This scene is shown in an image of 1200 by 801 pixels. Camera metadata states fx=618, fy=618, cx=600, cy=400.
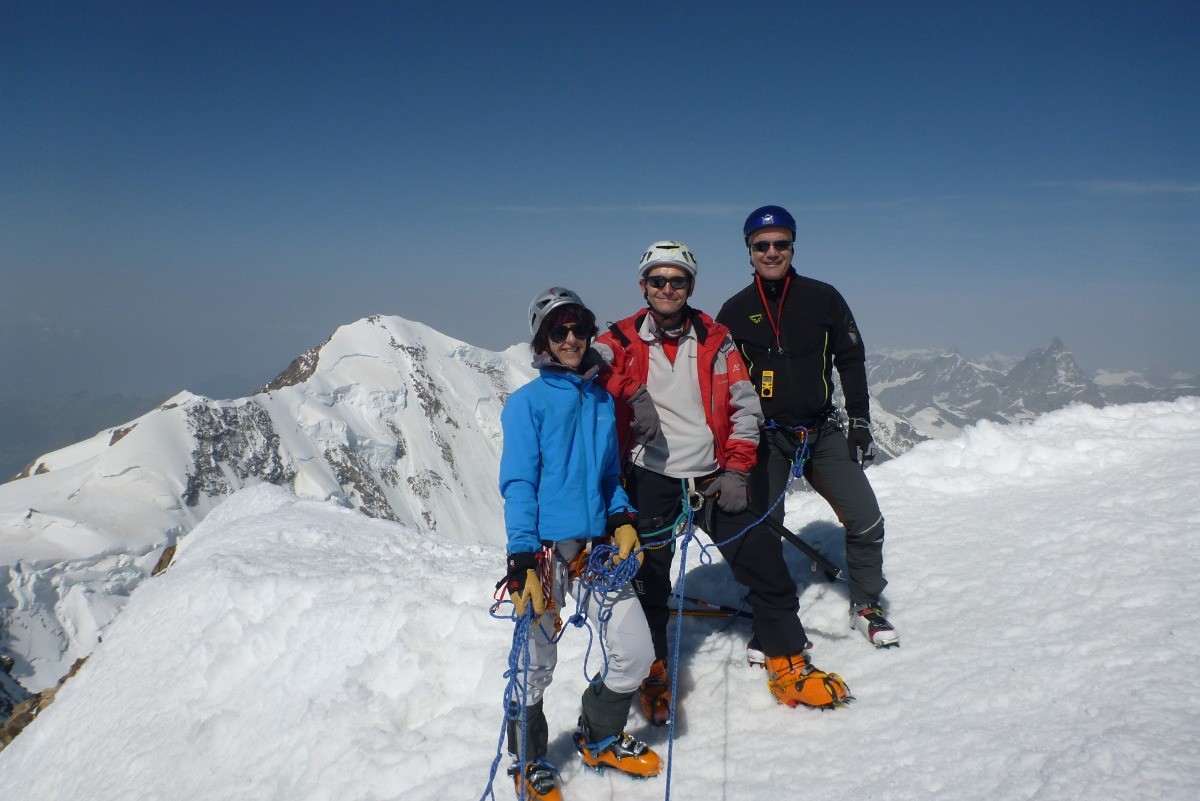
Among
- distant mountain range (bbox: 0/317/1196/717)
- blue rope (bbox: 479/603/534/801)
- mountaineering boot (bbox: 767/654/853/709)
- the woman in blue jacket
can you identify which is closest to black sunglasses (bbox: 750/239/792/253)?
the woman in blue jacket

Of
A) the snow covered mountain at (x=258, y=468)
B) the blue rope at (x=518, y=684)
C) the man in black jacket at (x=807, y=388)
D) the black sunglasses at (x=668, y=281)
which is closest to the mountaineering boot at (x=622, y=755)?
the blue rope at (x=518, y=684)

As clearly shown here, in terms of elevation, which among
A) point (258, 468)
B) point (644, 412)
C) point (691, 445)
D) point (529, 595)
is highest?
point (644, 412)

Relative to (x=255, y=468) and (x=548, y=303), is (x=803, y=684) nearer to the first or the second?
(x=548, y=303)

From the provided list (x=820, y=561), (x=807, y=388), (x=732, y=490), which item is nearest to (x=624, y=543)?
(x=732, y=490)

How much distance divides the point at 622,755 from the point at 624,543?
157 cm

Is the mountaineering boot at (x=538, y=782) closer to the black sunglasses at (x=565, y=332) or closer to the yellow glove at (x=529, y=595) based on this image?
the yellow glove at (x=529, y=595)

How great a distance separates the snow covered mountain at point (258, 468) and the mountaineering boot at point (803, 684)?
2443 cm

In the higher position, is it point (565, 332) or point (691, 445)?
point (565, 332)

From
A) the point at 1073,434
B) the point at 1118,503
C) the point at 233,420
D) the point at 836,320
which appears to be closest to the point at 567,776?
the point at 836,320

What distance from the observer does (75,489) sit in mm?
64375

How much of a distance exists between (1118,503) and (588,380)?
7.08 meters

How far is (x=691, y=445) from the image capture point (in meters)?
4.84

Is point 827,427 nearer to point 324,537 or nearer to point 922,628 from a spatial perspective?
point 922,628

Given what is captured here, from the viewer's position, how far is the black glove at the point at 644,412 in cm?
476
